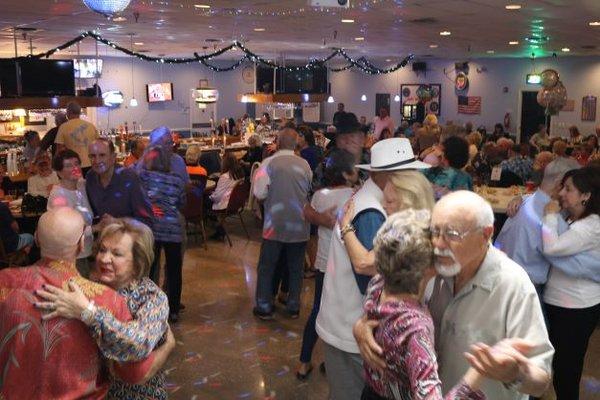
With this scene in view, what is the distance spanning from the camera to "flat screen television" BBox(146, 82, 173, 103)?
20.1 meters

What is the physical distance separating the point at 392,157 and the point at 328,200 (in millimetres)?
1298

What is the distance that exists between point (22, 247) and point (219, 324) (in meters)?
1.85

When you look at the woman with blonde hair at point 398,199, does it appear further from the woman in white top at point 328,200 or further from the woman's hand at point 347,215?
the woman in white top at point 328,200

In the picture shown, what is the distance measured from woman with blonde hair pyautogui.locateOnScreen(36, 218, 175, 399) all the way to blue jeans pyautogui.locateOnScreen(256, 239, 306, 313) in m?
2.81

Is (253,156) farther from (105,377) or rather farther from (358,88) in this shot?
(358,88)

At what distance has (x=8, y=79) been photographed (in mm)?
10578

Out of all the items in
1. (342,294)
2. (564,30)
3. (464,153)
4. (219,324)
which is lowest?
(219,324)

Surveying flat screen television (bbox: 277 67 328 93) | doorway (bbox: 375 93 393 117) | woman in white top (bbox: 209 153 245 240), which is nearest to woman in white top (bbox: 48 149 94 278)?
woman in white top (bbox: 209 153 245 240)

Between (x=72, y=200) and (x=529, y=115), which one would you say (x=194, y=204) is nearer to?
(x=72, y=200)

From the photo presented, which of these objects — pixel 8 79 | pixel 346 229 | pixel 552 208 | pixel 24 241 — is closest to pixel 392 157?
pixel 346 229

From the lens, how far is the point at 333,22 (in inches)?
337

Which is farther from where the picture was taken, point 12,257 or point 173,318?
point 12,257

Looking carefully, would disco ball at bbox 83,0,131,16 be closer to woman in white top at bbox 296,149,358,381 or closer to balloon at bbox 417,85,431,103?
woman in white top at bbox 296,149,358,381

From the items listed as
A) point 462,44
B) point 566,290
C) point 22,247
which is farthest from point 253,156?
point 566,290
